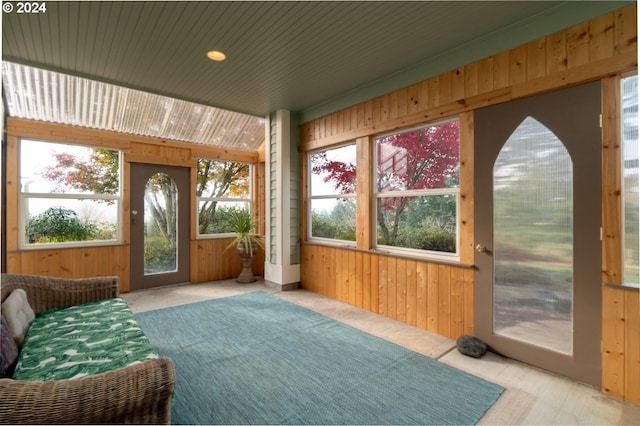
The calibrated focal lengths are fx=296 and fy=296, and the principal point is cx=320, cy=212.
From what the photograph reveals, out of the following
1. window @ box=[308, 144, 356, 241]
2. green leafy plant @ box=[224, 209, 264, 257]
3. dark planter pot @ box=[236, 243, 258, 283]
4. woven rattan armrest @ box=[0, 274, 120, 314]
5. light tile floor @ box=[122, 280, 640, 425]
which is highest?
window @ box=[308, 144, 356, 241]

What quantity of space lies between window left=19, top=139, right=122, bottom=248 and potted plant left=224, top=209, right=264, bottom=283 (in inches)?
71.2

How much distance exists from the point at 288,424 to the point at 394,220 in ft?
7.88

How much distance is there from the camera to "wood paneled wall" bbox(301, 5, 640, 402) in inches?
78.1

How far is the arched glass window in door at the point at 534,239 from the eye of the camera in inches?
88.2

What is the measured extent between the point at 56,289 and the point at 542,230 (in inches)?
156

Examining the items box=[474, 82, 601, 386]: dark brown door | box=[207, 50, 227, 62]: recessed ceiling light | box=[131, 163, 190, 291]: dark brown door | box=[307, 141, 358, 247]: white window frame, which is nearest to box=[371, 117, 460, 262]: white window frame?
box=[474, 82, 601, 386]: dark brown door

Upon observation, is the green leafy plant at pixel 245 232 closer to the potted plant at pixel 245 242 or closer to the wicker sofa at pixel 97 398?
the potted plant at pixel 245 242

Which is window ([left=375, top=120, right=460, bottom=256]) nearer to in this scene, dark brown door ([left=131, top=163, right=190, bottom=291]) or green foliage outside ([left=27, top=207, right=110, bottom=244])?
dark brown door ([left=131, top=163, right=190, bottom=291])

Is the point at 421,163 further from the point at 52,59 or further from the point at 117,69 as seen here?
the point at 52,59

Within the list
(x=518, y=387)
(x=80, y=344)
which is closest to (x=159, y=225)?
(x=80, y=344)

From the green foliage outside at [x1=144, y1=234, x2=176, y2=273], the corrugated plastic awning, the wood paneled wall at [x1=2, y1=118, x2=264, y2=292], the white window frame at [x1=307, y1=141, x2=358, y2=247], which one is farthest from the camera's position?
the green foliage outside at [x1=144, y1=234, x2=176, y2=273]

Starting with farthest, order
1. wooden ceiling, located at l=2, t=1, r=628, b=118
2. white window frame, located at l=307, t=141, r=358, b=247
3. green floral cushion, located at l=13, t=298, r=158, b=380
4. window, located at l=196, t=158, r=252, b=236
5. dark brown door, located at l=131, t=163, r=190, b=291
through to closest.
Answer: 1. window, located at l=196, t=158, r=252, b=236
2. dark brown door, located at l=131, t=163, r=190, b=291
3. white window frame, located at l=307, t=141, r=358, b=247
4. wooden ceiling, located at l=2, t=1, r=628, b=118
5. green floral cushion, located at l=13, t=298, r=158, b=380

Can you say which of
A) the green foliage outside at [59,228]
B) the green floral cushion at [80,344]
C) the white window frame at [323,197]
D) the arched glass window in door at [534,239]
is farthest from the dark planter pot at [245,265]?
the arched glass window in door at [534,239]

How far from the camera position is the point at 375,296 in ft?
11.9
